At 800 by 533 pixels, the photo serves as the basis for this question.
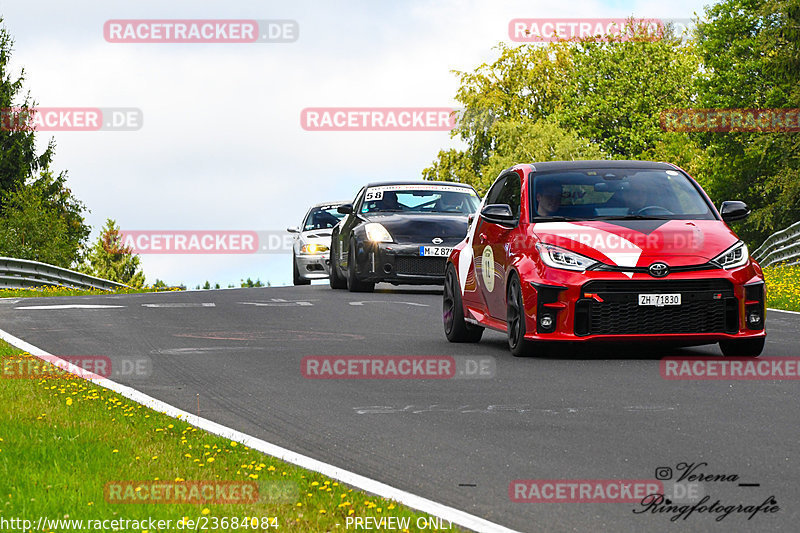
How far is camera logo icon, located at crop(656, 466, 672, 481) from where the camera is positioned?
20.8ft

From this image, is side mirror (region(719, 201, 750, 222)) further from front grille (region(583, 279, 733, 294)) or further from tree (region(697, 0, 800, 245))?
tree (region(697, 0, 800, 245))

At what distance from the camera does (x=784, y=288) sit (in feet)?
73.9

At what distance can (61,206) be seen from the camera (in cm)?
8850

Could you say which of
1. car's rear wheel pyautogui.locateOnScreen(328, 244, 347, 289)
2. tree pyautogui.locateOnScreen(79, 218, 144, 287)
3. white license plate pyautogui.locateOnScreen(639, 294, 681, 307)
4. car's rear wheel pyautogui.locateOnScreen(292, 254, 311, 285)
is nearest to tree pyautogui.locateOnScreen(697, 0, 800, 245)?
car's rear wheel pyautogui.locateOnScreen(292, 254, 311, 285)

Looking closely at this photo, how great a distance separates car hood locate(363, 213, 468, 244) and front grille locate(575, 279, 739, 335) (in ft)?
34.1

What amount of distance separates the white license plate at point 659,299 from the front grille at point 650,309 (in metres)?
0.03

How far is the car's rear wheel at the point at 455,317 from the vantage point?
44.0 ft

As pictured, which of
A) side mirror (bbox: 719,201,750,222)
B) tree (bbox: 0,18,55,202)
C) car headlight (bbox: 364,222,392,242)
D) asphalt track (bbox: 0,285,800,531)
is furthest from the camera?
tree (bbox: 0,18,55,202)

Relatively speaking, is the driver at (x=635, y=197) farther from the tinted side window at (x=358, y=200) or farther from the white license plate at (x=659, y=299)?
the tinted side window at (x=358, y=200)

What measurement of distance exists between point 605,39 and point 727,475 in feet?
236

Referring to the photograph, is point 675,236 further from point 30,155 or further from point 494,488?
point 30,155

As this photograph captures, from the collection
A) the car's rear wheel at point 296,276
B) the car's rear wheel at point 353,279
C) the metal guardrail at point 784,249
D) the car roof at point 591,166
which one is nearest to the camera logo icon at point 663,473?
the car roof at point 591,166

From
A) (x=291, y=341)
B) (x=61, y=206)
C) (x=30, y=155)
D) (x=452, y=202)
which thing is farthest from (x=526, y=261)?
(x=61, y=206)

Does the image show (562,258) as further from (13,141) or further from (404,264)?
(13,141)
